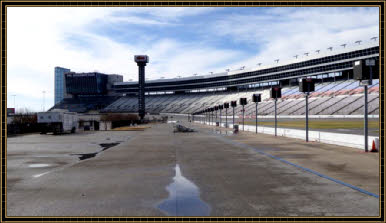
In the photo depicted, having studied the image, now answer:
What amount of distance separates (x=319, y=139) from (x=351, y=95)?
6562cm

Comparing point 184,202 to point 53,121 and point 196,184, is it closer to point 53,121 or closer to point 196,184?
point 196,184

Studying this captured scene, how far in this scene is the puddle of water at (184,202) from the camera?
6840 mm

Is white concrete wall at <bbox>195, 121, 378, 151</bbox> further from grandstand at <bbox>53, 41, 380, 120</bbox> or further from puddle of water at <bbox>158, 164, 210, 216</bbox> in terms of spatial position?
puddle of water at <bbox>158, 164, 210, 216</bbox>

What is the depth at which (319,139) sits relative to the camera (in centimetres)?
2438

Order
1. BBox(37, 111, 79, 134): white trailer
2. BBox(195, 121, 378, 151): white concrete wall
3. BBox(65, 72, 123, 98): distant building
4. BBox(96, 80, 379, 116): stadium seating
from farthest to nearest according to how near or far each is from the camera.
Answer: BBox(65, 72, 123, 98): distant building
BBox(96, 80, 379, 116): stadium seating
BBox(37, 111, 79, 134): white trailer
BBox(195, 121, 378, 151): white concrete wall

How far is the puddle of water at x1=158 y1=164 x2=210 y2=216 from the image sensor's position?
6.84m

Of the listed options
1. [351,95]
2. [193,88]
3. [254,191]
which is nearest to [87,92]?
[193,88]

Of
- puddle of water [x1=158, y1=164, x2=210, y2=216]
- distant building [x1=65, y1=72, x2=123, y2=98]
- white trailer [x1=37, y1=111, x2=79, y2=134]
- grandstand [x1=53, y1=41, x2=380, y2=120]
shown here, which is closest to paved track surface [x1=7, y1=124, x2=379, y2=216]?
puddle of water [x1=158, y1=164, x2=210, y2=216]

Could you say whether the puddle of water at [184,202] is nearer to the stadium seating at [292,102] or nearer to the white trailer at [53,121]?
the white trailer at [53,121]

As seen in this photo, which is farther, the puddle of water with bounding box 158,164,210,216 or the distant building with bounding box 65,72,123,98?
the distant building with bounding box 65,72,123,98

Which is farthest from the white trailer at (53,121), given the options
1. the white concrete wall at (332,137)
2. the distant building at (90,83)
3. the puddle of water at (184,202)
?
the distant building at (90,83)

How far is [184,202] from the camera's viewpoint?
764cm

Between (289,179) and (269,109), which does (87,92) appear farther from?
(289,179)

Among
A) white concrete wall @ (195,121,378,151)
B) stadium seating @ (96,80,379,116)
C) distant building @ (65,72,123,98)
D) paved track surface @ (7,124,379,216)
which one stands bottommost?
paved track surface @ (7,124,379,216)
